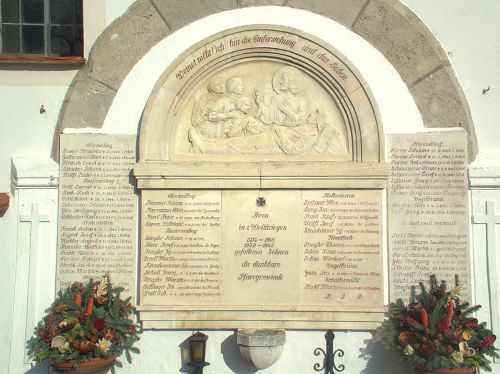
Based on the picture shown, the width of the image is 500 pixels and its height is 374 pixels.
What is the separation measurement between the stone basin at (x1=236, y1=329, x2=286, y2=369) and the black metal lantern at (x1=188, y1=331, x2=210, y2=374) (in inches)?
13.7

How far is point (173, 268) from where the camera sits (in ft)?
22.3

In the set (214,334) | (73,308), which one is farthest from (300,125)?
(73,308)

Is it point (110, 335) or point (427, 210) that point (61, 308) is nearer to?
point (110, 335)

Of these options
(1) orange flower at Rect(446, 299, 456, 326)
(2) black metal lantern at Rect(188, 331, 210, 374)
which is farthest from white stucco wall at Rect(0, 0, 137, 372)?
(1) orange flower at Rect(446, 299, 456, 326)

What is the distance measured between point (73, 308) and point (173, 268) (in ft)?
3.46

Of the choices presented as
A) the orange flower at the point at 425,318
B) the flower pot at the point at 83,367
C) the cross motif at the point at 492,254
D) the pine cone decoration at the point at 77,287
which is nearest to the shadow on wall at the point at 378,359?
the orange flower at the point at 425,318

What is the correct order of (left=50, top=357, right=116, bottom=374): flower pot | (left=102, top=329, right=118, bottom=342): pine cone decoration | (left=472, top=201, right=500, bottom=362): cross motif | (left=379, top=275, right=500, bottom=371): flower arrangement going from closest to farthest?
(left=379, top=275, right=500, bottom=371): flower arrangement < (left=50, top=357, right=116, bottom=374): flower pot < (left=102, top=329, right=118, bottom=342): pine cone decoration < (left=472, top=201, right=500, bottom=362): cross motif

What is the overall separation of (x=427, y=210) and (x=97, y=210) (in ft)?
11.1

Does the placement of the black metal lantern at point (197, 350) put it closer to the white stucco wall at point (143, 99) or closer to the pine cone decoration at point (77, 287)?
the white stucco wall at point (143, 99)

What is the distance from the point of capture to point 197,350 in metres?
6.51

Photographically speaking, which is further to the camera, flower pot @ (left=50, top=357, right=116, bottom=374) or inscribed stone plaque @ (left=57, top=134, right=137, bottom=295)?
inscribed stone plaque @ (left=57, top=134, right=137, bottom=295)

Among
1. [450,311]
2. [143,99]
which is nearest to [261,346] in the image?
[450,311]

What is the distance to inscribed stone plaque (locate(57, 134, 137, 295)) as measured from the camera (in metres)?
6.84

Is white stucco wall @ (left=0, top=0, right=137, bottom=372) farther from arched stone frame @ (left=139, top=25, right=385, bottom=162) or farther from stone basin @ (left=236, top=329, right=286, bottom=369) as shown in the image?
stone basin @ (left=236, top=329, right=286, bottom=369)
